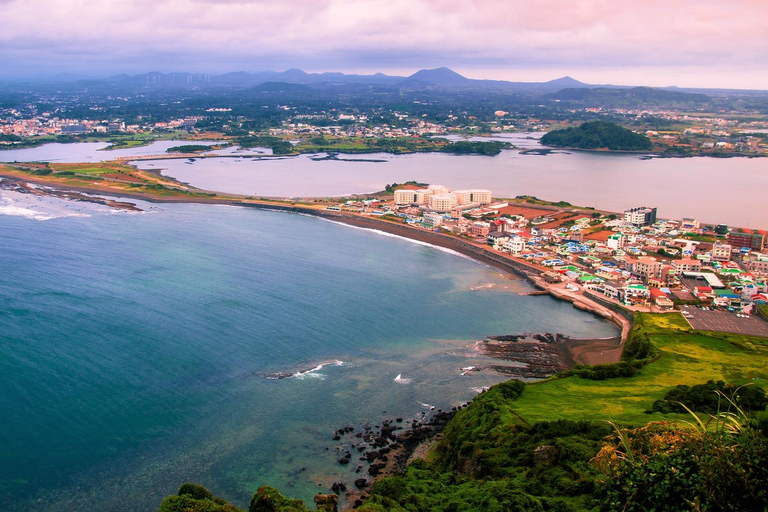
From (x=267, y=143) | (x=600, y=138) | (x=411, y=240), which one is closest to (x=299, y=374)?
(x=411, y=240)

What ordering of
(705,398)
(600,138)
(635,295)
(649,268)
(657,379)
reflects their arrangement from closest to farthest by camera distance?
(705,398) → (657,379) → (635,295) → (649,268) → (600,138)

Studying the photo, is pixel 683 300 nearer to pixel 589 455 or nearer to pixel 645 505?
pixel 589 455

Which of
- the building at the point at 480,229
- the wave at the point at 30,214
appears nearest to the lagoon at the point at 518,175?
the building at the point at 480,229

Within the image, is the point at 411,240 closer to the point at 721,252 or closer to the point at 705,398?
the point at 721,252

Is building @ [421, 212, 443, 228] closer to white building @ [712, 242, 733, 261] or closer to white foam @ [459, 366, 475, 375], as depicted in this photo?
white building @ [712, 242, 733, 261]

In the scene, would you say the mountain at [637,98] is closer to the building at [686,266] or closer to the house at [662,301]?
the building at [686,266]

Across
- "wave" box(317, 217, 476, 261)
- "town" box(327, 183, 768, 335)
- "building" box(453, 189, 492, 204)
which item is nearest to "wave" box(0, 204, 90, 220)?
"wave" box(317, 217, 476, 261)

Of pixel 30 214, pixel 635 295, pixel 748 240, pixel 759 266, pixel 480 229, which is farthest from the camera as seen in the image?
pixel 30 214

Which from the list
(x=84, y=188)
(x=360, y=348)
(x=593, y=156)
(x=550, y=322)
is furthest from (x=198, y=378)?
(x=593, y=156)

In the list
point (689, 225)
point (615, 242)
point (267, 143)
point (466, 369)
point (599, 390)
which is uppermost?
point (267, 143)
